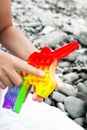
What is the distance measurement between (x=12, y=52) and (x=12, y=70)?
1.34ft

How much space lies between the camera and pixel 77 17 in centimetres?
336

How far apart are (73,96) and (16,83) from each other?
4.12ft

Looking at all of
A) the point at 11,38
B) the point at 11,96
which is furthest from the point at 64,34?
the point at 11,96

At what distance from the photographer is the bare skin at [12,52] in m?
1.03

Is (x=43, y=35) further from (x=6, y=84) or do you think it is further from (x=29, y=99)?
(x=6, y=84)

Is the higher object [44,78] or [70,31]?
[44,78]

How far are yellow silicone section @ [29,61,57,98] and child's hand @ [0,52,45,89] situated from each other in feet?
0.09

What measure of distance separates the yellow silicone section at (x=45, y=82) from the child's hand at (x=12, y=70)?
3 centimetres

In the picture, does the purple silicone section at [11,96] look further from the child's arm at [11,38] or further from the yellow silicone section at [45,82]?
the child's arm at [11,38]

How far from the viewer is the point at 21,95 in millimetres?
1046

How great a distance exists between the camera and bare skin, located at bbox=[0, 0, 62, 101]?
1.03m

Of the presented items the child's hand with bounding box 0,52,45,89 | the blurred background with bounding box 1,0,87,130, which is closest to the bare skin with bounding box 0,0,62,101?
the child's hand with bounding box 0,52,45,89

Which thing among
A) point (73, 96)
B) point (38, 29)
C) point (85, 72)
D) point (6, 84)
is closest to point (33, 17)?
point (38, 29)

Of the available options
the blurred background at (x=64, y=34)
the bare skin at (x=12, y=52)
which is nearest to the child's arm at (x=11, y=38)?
the bare skin at (x=12, y=52)
